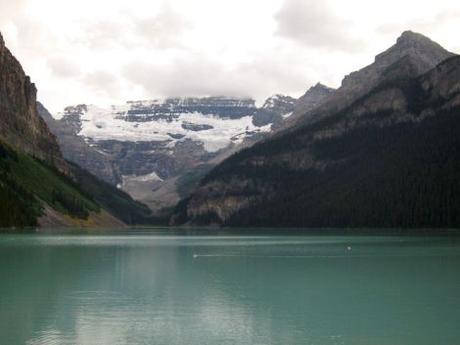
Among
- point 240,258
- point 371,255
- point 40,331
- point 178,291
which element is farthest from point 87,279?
point 371,255

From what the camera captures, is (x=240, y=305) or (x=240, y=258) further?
(x=240, y=258)

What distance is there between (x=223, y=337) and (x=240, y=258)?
70099 mm

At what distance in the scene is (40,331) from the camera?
48.8 metres

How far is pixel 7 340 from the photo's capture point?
4528 centimetres

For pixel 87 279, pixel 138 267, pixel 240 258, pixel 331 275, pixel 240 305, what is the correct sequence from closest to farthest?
pixel 240 305 → pixel 87 279 → pixel 331 275 → pixel 138 267 → pixel 240 258

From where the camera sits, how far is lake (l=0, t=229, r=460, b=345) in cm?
4797

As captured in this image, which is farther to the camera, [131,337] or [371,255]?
[371,255]

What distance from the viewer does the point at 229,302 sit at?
209 feet

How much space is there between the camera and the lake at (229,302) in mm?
47969

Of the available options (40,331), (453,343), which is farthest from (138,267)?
(453,343)

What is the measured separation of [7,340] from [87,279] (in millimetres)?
36183

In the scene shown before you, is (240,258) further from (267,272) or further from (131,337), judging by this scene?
(131,337)

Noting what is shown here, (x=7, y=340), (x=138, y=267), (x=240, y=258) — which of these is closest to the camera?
(x=7, y=340)

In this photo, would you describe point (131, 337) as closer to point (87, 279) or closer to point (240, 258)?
point (87, 279)
